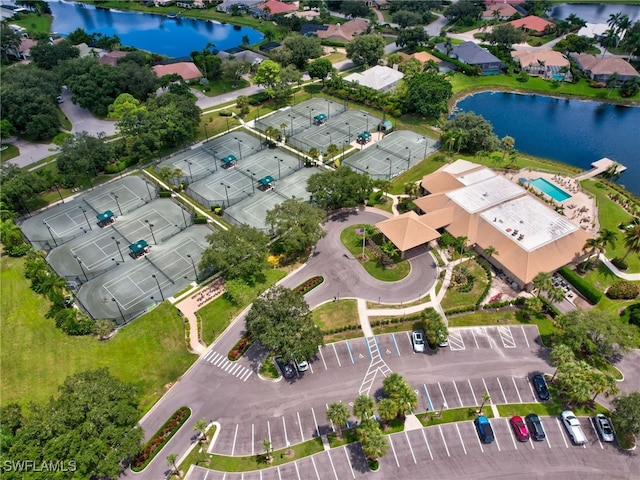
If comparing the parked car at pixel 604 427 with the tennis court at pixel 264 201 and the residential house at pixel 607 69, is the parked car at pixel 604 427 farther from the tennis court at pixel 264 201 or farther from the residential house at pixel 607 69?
the residential house at pixel 607 69

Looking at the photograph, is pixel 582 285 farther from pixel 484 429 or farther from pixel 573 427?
pixel 484 429

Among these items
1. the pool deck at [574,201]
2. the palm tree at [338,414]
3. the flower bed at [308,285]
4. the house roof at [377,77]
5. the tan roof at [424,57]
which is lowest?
the flower bed at [308,285]

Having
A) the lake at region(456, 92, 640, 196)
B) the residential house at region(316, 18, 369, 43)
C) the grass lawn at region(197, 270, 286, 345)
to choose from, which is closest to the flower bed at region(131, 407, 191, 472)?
the grass lawn at region(197, 270, 286, 345)

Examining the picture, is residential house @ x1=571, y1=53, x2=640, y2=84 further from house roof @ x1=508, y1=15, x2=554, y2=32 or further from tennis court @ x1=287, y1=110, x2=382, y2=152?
tennis court @ x1=287, y1=110, x2=382, y2=152

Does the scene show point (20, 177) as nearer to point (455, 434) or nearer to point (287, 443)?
point (287, 443)

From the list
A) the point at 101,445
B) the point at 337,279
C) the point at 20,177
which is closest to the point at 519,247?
the point at 337,279

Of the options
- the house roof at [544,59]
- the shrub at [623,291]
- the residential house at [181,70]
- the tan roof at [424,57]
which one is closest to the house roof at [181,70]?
the residential house at [181,70]
